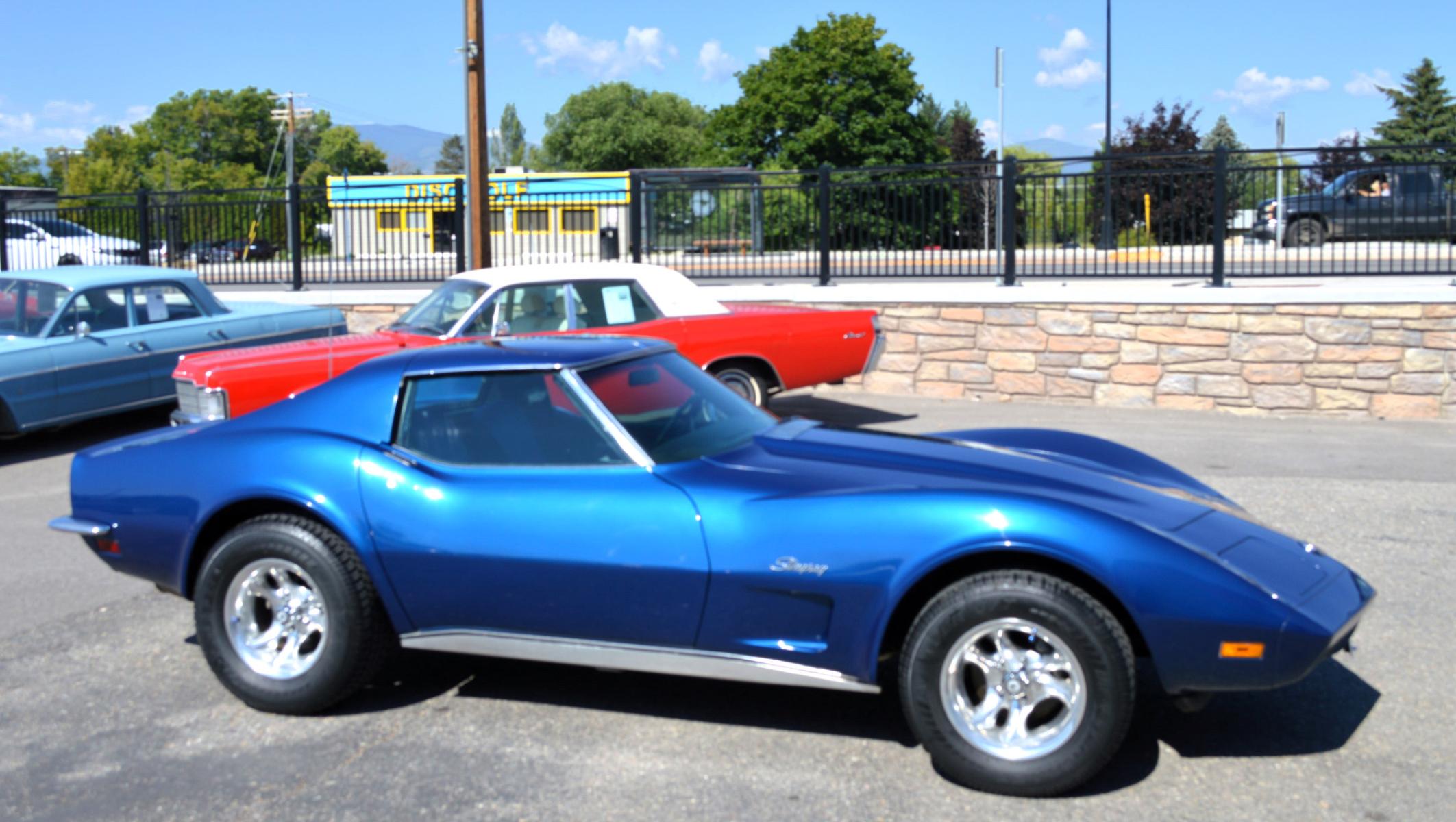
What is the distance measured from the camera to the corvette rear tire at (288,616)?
14.0 feet

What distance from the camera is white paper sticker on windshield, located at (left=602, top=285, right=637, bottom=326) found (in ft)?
32.0

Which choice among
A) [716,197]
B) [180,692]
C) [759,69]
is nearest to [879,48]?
[759,69]

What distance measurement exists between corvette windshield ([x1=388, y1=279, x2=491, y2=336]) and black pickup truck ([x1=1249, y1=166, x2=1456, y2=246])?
7.95 metres

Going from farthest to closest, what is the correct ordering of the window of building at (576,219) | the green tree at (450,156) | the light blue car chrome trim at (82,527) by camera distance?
the green tree at (450,156)
the window of building at (576,219)
the light blue car chrome trim at (82,527)

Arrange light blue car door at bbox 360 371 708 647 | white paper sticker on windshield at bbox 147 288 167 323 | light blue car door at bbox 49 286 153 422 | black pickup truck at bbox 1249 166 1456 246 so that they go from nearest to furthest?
light blue car door at bbox 360 371 708 647 → light blue car door at bbox 49 286 153 422 → white paper sticker on windshield at bbox 147 288 167 323 → black pickup truck at bbox 1249 166 1456 246

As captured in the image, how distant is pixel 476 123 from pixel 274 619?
402 inches

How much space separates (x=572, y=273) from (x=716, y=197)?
5017 mm

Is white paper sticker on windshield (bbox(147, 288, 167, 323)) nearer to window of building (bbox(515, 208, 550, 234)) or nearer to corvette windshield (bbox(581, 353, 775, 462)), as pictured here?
window of building (bbox(515, 208, 550, 234))

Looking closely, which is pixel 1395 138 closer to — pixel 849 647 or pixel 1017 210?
pixel 1017 210

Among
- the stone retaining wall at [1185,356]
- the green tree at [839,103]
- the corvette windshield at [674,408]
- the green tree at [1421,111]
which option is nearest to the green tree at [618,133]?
the green tree at [839,103]

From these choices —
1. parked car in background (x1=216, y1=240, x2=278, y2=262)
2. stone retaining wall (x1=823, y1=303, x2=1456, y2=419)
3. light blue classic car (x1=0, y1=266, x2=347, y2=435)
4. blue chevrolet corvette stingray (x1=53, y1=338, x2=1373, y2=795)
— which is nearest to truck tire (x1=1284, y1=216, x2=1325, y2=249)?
stone retaining wall (x1=823, y1=303, x2=1456, y2=419)

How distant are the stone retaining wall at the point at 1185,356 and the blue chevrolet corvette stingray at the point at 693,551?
7.39 m

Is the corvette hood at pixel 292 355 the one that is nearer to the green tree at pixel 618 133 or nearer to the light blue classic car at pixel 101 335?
the light blue classic car at pixel 101 335

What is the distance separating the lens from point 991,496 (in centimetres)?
376
